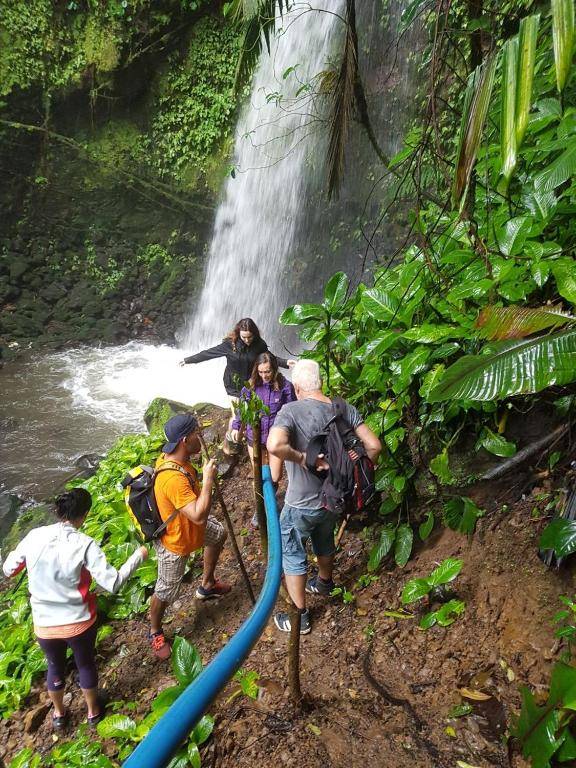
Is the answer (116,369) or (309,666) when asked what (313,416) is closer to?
(309,666)

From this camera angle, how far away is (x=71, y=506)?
267 cm

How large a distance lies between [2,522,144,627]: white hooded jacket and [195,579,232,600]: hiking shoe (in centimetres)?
81

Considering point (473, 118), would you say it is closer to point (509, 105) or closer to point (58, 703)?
point (509, 105)

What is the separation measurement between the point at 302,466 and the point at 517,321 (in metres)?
1.49

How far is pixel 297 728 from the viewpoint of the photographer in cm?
205

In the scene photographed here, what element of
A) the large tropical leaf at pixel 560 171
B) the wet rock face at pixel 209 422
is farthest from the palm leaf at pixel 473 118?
the wet rock face at pixel 209 422

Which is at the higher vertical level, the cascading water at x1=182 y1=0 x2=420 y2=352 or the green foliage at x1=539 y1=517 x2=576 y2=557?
the cascading water at x1=182 y1=0 x2=420 y2=352

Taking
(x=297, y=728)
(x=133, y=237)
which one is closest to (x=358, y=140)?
(x=133, y=237)

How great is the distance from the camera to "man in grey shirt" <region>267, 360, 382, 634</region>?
8.58 feet

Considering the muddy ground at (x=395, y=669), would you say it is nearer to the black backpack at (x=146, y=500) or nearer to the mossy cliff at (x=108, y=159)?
the black backpack at (x=146, y=500)

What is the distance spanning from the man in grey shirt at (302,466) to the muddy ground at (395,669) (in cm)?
38

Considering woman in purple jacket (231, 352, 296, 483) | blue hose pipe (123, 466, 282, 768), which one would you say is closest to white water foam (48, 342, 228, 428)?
woman in purple jacket (231, 352, 296, 483)

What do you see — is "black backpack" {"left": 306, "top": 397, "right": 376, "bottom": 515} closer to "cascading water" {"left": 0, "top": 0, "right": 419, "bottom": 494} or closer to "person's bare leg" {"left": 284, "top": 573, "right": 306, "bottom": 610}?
"person's bare leg" {"left": 284, "top": 573, "right": 306, "bottom": 610}

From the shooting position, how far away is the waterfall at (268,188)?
10.5 m
